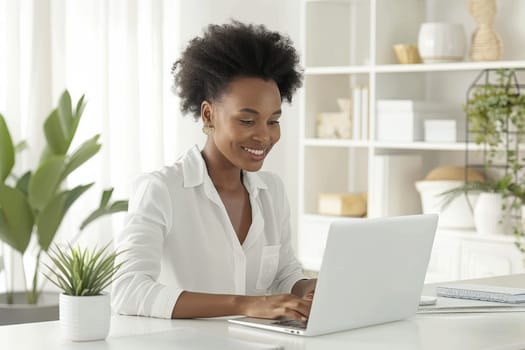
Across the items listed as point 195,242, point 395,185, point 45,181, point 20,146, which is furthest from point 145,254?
point 395,185

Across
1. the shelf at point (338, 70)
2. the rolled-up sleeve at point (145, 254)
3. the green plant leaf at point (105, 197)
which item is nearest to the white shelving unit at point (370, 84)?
the shelf at point (338, 70)

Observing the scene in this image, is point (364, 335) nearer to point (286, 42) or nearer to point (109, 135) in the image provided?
point (286, 42)

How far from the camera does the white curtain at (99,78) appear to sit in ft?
14.5

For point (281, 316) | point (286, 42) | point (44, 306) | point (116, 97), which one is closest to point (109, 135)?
point (116, 97)

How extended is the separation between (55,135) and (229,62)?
177 cm

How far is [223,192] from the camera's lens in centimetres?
268

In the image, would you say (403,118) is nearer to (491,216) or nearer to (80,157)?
(491,216)

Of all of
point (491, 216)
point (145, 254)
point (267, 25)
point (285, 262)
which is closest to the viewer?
point (145, 254)

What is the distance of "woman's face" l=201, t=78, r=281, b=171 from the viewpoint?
2.54 meters

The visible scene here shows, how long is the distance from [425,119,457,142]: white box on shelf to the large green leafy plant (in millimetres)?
1407

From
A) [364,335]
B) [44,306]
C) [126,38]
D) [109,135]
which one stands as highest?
[126,38]

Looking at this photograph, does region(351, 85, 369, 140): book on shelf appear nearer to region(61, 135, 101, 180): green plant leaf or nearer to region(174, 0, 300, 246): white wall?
region(174, 0, 300, 246): white wall

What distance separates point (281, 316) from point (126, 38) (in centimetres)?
292

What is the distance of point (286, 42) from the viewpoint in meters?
2.75
